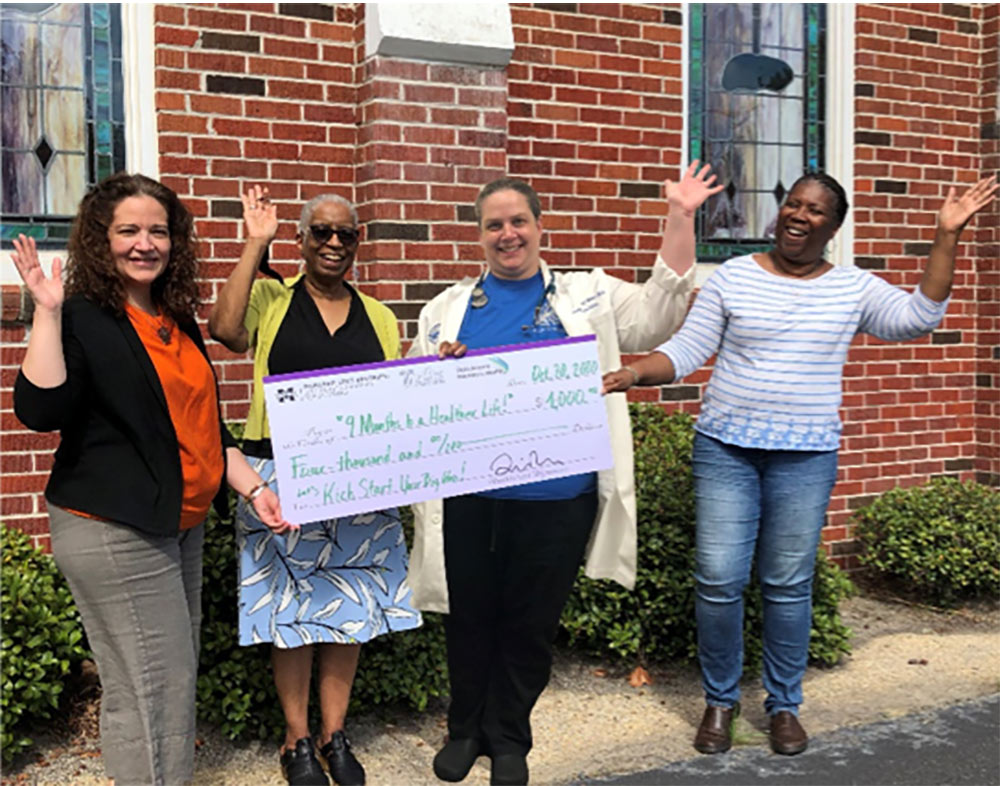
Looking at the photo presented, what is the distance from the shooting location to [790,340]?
4012 millimetres

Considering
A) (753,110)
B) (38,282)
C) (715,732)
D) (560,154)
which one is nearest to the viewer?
(38,282)

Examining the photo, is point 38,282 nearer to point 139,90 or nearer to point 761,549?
point 139,90

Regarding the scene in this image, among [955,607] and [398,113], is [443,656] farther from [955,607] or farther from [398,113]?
[955,607]

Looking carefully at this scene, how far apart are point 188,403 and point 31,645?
1.45 m

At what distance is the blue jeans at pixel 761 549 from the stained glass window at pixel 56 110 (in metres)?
2.94

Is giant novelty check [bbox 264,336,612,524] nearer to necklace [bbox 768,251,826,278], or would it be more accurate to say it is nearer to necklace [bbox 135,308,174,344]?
necklace [bbox 135,308,174,344]

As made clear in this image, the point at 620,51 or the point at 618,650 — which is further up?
the point at 620,51

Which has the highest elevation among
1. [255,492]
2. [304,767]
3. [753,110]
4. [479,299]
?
[753,110]

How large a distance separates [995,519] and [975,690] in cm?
154

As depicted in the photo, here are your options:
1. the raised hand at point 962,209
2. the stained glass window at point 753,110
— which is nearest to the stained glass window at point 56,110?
the stained glass window at point 753,110

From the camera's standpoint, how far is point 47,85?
5.00 metres

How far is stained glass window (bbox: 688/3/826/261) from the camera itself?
651 centimetres

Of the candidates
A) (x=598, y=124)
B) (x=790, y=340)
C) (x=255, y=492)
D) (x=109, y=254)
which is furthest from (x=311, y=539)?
(x=598, y=124)

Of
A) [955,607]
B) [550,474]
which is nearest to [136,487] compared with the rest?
[550,474]
